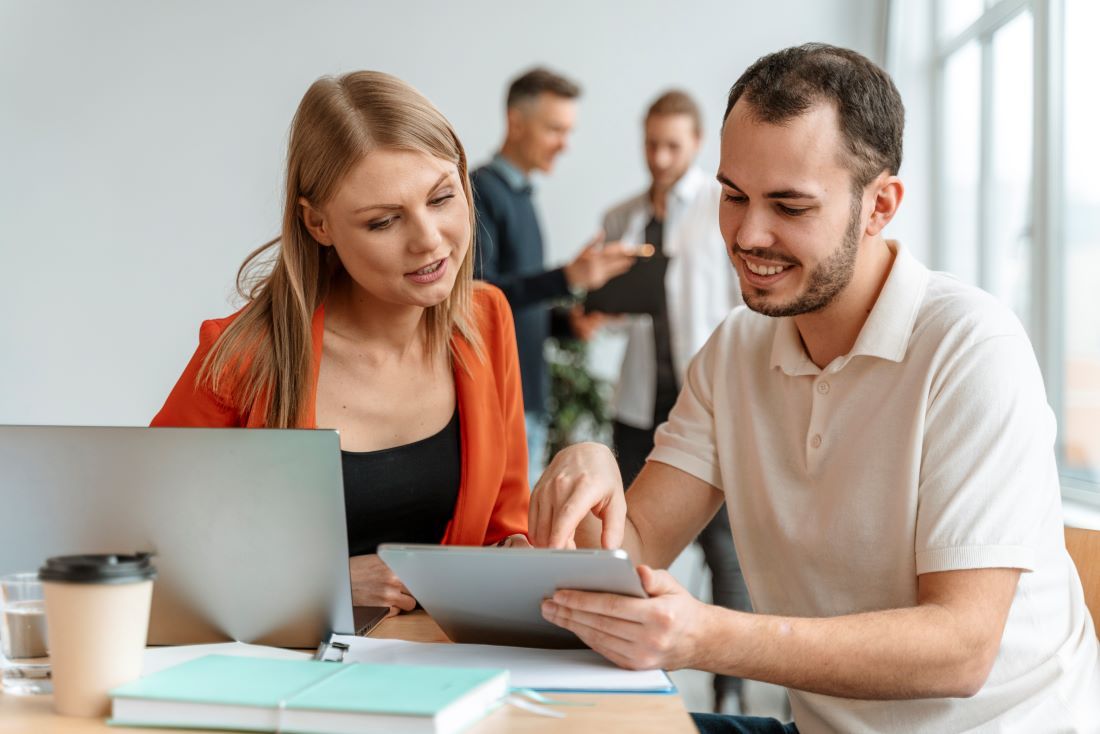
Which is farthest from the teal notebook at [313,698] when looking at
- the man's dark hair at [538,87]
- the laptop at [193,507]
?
the man's dark hair at [538,87]

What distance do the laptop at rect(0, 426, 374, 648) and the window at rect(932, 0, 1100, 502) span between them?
8.03 ft

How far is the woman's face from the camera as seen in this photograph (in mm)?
1518

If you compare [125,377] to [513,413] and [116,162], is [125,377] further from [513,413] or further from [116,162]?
[513,413]

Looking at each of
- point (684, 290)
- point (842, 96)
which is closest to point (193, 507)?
point (842, 96)

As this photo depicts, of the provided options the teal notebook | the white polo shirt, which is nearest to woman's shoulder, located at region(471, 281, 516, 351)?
the white polo shirt

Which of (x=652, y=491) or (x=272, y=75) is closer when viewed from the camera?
(x=652, y=491)

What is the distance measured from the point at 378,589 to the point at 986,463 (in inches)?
27.6

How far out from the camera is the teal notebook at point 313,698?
84cm

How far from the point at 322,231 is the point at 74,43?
3962mm

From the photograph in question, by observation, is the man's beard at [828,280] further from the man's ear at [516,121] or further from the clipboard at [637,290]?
the man's ear at [516,121]

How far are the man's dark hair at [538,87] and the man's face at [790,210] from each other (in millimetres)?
2323

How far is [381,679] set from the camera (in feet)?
3.02

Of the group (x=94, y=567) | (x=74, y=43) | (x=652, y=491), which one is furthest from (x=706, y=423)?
(x=74, y=43)

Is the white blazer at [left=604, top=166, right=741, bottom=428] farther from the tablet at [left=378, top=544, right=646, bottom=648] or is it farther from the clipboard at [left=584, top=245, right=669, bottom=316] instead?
the tablet at [left=378, top=544, right=646, bottom=648]
